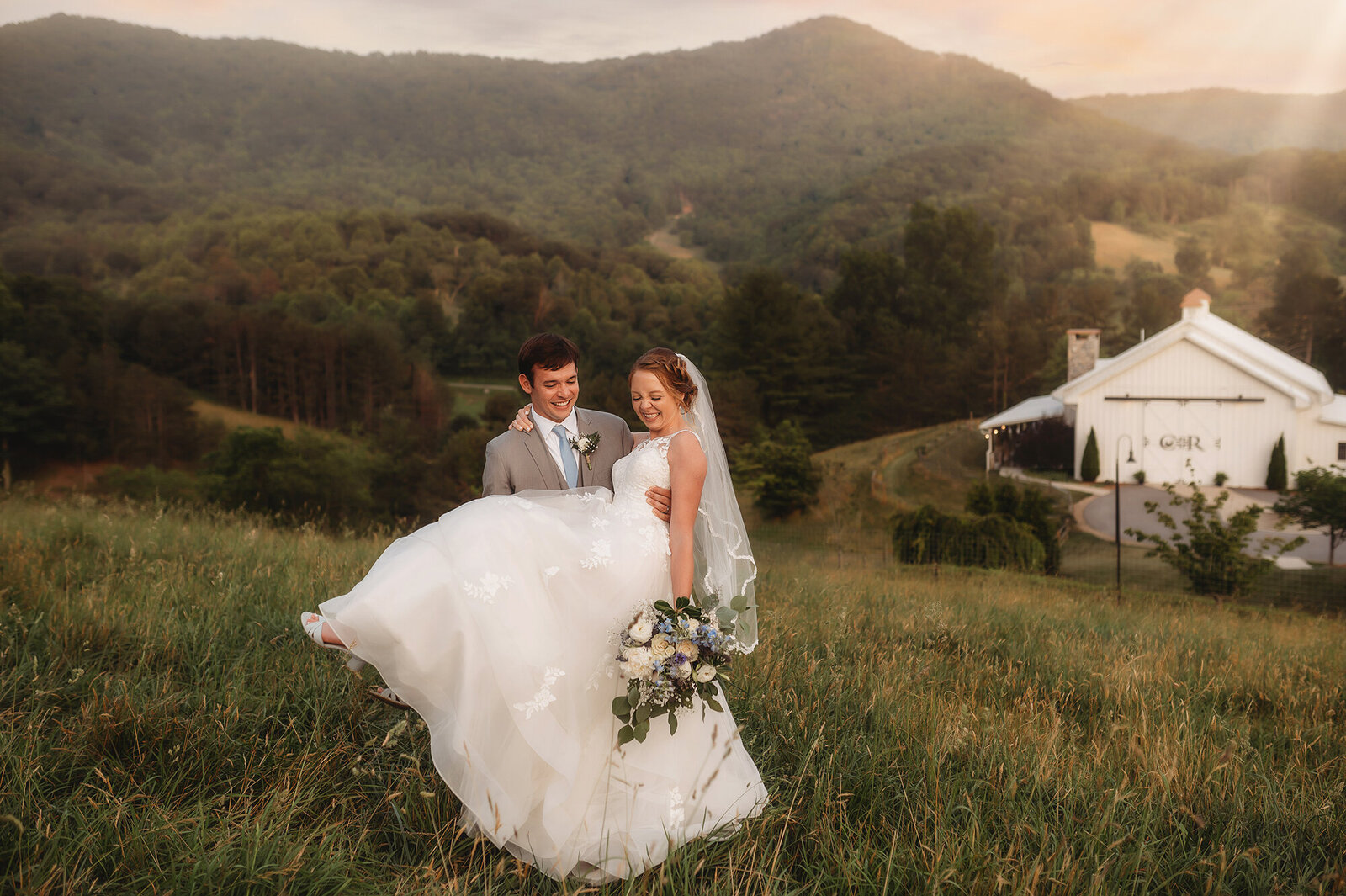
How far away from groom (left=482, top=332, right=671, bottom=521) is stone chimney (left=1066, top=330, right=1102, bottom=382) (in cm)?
3670

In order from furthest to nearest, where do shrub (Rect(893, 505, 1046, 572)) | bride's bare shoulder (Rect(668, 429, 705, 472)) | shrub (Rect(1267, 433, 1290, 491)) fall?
1. shrub (Rect(1267, 433, 1290, 491))
2. shrub (Rect(893, 505, 1046, 572))
3. bride's bare shoulder (Rect(668, 429, 705, 472))

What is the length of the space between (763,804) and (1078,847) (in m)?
1.03

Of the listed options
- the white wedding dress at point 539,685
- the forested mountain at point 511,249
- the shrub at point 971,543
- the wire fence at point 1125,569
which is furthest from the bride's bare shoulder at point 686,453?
the forested mountain at point 511,249

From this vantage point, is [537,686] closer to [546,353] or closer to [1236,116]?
[546,353]

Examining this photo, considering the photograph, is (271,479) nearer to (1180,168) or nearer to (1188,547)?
(1188,547)

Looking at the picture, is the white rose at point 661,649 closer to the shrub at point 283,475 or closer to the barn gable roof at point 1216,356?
the barn gable roof at point 1216,356

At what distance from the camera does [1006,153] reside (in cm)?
12550

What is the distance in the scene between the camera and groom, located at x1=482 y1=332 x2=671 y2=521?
330cm

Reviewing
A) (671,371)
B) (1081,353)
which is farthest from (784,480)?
(671,371)

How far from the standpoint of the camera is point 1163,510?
24.8 meters

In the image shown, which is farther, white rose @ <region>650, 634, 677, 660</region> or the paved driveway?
the paved driveway

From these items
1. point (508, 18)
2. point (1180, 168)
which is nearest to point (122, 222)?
point (508, 18)

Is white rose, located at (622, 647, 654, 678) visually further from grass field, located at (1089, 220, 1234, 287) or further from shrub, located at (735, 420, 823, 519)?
grass field, located at (1089, 220, 1234, 287)

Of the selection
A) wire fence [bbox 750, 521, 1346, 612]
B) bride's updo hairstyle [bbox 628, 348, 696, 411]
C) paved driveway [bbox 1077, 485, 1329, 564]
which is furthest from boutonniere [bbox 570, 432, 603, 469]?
paved driveway [bbox 1077, 485, 1329, 564]
